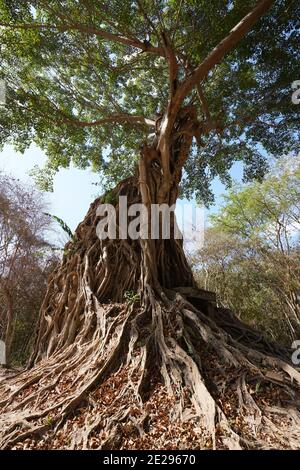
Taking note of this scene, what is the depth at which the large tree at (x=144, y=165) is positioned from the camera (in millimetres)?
2270

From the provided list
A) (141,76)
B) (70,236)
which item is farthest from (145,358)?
(141,76)

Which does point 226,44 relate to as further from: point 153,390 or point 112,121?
point 153,390

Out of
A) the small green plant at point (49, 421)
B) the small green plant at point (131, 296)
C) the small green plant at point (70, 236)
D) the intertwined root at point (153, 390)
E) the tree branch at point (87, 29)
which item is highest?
the tree branch at point (87, 29)

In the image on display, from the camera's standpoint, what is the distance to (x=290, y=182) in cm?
1070

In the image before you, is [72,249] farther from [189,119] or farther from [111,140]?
[111,140]

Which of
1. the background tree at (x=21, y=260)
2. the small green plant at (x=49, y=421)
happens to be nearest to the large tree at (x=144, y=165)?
the small green plant at (x=49, y=421)

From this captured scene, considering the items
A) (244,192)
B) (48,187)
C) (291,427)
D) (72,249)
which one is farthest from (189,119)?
(244,192)

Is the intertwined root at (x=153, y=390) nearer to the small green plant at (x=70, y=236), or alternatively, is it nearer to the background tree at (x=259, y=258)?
the small green plant at (x=70, y=236)

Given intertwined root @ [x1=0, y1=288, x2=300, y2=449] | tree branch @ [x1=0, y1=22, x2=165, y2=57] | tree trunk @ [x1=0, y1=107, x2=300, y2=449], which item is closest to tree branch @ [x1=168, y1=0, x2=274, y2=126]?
tree trunk @ [x1=0, y1=107, x2=300, y2=449]

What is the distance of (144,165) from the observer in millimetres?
4266

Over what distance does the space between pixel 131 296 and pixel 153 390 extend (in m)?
1.36

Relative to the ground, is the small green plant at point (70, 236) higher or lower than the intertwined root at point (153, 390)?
higher

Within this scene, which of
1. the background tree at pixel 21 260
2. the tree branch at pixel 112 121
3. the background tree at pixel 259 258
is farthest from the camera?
the background tree at pixel 259 258

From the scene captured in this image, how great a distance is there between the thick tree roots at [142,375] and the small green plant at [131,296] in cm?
3
